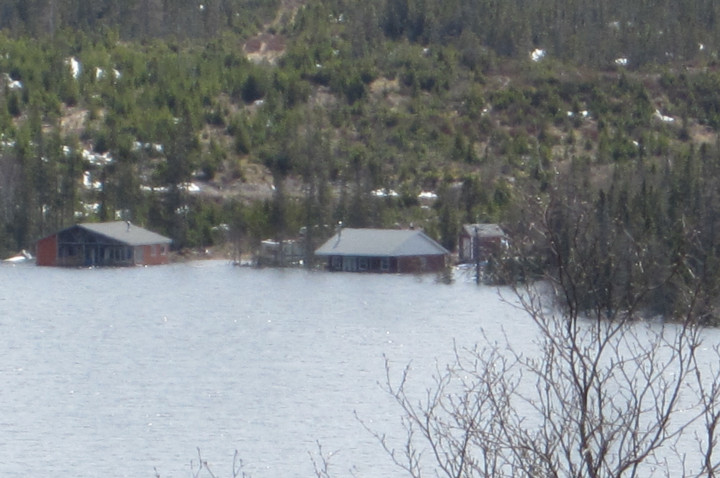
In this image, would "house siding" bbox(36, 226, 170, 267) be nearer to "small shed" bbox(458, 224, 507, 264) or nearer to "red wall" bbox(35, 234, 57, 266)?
"red wall" bbox(35, 234, 57, 266)

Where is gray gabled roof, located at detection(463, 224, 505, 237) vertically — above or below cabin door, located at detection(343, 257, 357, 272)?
above

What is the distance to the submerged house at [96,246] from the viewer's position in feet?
197

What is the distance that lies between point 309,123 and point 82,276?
26.6 metres

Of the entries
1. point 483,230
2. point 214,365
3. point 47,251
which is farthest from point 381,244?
point 214,365

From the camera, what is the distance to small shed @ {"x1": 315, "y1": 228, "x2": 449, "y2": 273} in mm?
57781

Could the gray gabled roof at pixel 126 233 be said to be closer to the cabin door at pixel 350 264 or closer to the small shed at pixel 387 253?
the small shed at pixel 387 253

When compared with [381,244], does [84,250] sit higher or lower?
lower

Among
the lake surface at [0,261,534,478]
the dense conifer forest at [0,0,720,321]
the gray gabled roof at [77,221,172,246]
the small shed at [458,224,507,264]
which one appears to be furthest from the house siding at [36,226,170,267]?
the small shed at [458,224,507,264]

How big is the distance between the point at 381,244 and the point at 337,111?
28.3 m

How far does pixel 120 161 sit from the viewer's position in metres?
71.4

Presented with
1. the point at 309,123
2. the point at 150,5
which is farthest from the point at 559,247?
the point at 150,5

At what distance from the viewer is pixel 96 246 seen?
60.7 m

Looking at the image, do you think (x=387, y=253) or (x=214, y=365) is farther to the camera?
(x=387, y=253)

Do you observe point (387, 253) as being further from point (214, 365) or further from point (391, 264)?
point (214, 365)
